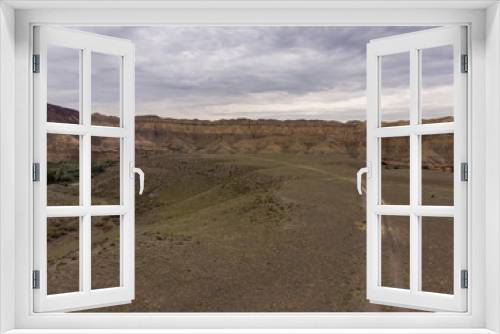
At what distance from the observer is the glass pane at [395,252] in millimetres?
5445

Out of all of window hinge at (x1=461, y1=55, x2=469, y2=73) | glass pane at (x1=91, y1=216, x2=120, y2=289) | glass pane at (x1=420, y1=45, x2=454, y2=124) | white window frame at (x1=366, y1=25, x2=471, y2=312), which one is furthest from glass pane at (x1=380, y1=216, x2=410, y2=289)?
glass pane at (x1=91, y1=216, x2=120, y2=289)

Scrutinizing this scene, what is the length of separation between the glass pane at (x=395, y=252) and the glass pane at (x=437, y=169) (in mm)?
504

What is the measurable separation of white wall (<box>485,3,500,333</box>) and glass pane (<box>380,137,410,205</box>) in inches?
157

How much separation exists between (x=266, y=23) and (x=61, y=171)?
434cm

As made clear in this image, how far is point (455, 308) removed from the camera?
1849mm

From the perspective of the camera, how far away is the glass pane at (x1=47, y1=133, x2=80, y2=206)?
498 centimetres

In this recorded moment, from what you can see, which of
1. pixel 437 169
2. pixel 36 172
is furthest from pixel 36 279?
pixel 437 169

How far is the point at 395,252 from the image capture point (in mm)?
5539

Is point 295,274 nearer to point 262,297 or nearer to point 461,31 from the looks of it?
point 262,297

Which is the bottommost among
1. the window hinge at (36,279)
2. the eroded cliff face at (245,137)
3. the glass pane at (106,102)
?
the window hinge at (36,279)

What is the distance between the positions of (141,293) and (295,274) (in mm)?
2301

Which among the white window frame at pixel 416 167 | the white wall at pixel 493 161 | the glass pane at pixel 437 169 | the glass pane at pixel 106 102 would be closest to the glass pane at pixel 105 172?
the glass pane at pixel 106 102

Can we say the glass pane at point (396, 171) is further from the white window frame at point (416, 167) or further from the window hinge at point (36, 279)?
the window hinge at point (36, 279)

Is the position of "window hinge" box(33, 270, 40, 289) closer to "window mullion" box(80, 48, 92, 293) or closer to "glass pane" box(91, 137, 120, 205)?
"window mullion" box(80, 48, 92, 293)
